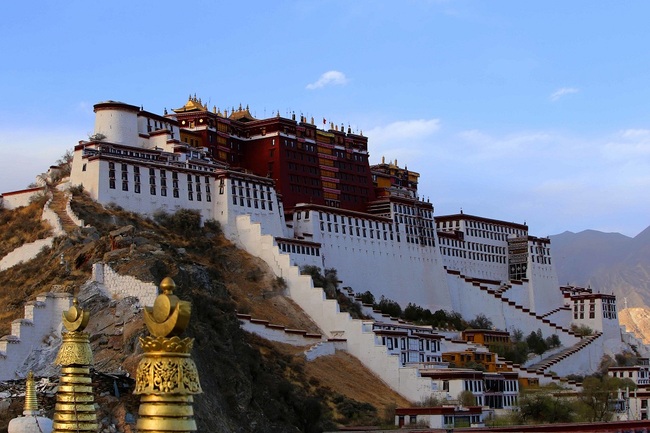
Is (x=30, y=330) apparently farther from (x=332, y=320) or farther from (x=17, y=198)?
(x=17, y=198)

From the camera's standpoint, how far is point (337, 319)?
72.8 m

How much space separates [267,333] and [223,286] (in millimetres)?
3247

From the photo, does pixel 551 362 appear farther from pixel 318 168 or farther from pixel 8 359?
pixel 8 359

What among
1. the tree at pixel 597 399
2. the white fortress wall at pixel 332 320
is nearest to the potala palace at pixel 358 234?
the white fortress wall at pixel 332 320

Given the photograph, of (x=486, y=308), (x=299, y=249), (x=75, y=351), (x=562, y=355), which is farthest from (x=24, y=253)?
(x=75, y=351)

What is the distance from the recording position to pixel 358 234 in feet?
275

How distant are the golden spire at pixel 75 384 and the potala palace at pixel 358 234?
5590 cm

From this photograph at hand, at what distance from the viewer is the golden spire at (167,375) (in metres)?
9.87

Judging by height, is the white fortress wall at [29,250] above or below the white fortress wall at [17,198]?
below

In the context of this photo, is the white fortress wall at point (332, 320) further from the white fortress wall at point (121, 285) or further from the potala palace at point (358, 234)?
the white fortress wall at point (121, 285)

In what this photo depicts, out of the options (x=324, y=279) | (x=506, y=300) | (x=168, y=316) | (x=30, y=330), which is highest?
(x=324, y=279)

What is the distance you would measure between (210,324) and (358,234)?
1083 inches

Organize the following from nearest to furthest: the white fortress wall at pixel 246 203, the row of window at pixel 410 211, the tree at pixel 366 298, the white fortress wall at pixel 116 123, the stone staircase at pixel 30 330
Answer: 1. the stone staircase at pixel 30 330
2. the white fortress wall at pixel 246 203
3. the white fortress wall at pixel 116 123
4. the tree at pixel 366 298
5. the row of window at pixel 410 211

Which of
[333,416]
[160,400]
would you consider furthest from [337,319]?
[160,400]
